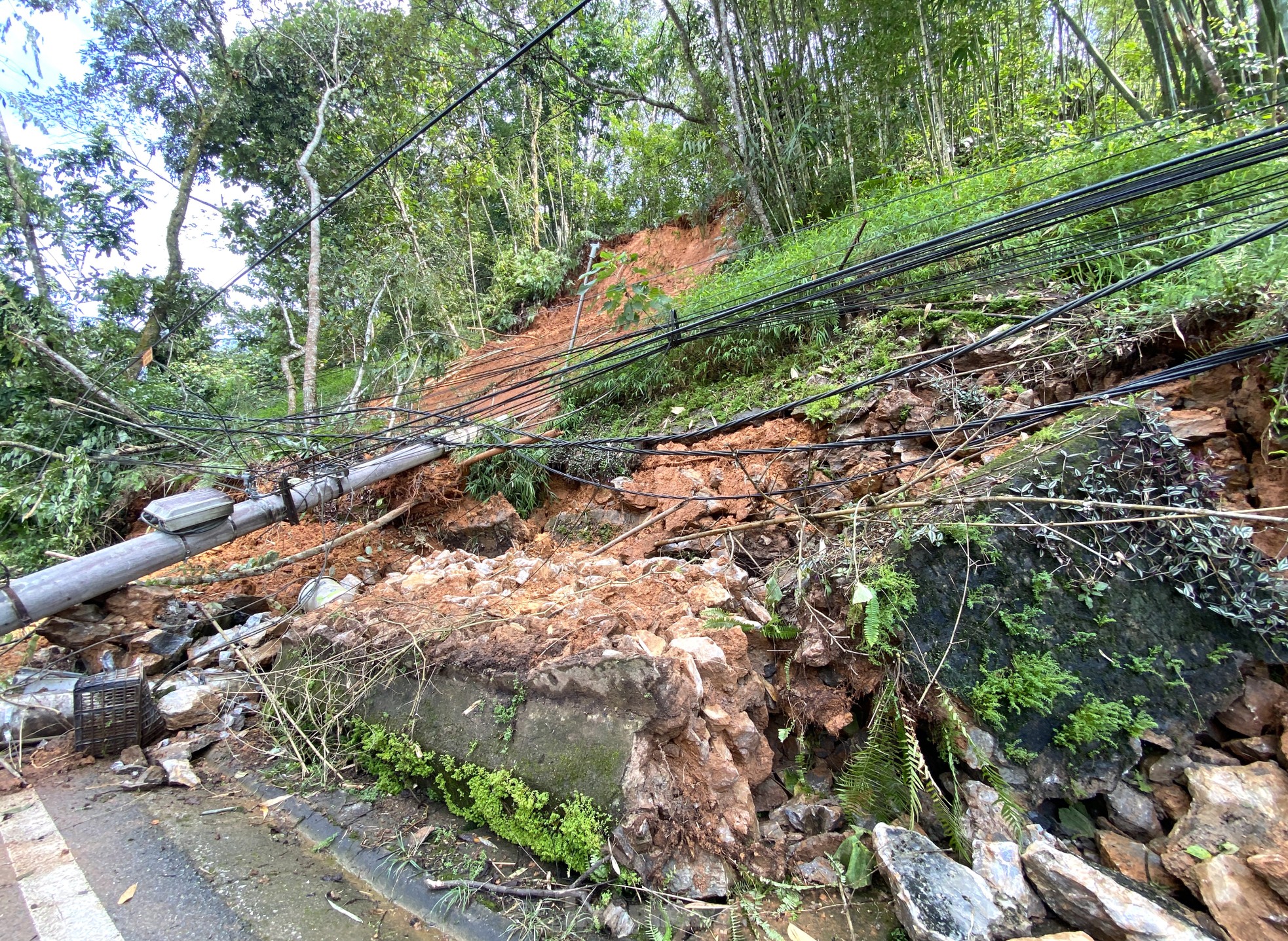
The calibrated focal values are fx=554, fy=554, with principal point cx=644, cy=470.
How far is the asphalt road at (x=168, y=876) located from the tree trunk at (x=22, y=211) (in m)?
8.10

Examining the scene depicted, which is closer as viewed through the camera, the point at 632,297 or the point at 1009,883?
the point at 1009,883

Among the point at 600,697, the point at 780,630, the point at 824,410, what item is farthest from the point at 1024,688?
the point at 824,410

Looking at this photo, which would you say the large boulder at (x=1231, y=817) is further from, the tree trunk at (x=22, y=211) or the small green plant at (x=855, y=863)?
the tree trunk at (x=22, y=211)

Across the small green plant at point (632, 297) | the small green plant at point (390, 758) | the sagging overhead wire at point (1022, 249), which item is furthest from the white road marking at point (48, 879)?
the small green plant at point (632, 297)

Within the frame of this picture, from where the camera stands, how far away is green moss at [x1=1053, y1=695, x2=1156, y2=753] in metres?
2.02

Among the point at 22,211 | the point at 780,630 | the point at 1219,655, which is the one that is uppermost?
the point at 22,211

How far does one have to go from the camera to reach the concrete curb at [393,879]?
1866 millimetres

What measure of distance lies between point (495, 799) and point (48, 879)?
1710 millimetres

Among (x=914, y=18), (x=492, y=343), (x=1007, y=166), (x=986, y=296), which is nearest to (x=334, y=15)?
(x=492, y=343)

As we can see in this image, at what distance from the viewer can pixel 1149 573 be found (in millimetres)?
2156

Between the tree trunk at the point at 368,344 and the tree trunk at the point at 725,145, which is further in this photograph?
the tree trunk at the point at 368,344

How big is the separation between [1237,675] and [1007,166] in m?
4.41

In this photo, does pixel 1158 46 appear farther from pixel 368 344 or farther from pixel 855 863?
pixel 368 344

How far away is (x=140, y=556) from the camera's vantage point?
3.57 metres
